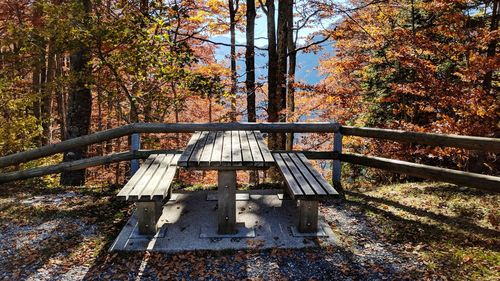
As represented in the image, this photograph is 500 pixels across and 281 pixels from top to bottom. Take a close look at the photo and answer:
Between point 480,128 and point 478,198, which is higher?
point 480,128

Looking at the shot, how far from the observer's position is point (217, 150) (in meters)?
4.41

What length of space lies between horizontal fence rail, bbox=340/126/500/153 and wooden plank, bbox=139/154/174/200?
299cm

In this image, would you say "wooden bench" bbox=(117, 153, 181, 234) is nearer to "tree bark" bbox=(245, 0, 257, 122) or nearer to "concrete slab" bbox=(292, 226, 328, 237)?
"concrete slab" bbox=(292, 226, 328, 237)

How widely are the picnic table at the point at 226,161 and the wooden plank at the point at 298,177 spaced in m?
0.46

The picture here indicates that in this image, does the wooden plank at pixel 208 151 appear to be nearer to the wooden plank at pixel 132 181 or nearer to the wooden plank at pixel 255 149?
the wooden plank at pixel 255 149

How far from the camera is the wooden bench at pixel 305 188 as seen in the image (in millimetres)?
3758

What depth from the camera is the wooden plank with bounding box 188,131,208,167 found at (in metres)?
3.81

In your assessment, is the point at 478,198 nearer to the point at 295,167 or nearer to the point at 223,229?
the point at 295,167

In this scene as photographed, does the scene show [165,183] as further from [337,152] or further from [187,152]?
[337,152]

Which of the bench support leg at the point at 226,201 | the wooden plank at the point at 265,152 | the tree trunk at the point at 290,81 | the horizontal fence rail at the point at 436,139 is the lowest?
the bench support leg at the point at 226,201

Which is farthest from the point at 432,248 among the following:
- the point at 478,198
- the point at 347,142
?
the point at 347,142

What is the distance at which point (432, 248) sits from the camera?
13.0 ft

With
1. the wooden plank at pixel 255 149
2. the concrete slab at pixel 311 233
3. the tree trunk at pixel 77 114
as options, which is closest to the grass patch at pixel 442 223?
the concrete slab at pixel 311 233

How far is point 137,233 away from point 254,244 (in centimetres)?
149
